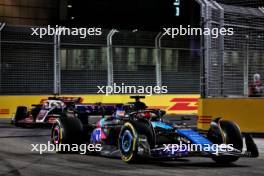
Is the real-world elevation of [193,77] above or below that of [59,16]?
below

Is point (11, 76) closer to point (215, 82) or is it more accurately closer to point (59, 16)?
point (215, 82)

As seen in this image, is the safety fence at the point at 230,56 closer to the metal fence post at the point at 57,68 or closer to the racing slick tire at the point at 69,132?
the racing slick tire at the point at 69,132

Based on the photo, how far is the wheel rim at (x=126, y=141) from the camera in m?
9.09

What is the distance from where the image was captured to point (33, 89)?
2159 centimetres

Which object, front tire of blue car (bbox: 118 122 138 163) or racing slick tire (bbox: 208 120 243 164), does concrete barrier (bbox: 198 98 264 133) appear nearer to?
racing slick tire (bbox: 208 120 243 164)

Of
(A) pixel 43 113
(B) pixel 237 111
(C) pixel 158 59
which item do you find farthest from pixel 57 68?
(B) pixel 237 111

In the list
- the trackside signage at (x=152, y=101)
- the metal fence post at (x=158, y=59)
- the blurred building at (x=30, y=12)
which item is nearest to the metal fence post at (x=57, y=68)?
the trackside signage at (x=152, y=101)

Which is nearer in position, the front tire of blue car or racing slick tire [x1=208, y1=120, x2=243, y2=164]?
the front tire of blue car

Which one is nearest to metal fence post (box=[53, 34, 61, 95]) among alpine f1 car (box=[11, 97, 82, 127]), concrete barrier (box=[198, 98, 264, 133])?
alpine f1 car (box=[11, 97, 82, 127])

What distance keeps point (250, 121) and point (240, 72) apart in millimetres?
1242

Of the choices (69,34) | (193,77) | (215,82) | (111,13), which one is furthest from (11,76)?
(111,13)

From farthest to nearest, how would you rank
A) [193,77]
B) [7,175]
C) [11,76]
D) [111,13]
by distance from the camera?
[111,13] → [193,77] → [11,76] → [7,175]

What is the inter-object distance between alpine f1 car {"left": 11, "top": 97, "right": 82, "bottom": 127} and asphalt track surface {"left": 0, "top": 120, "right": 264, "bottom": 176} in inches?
249

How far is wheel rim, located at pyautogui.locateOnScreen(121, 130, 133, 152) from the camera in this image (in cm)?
909
